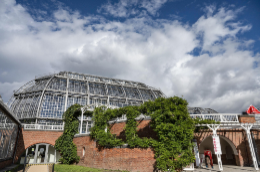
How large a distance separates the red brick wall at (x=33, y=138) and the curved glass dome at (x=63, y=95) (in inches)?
141

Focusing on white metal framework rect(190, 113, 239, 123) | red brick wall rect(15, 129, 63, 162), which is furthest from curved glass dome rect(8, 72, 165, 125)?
white metal framework rect(190, 113, 239, 123)

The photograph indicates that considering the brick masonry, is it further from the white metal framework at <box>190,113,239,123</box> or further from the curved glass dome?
the curved glass dome

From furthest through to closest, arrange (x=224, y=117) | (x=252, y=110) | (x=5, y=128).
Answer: (x=252, y=110) → (x=224, y=117) → (x=5, y=128)

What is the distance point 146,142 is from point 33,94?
79.3 feet

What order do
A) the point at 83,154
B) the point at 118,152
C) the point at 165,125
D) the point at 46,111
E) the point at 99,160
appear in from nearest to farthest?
the point at 165,125, the point at 118,152, the point at 99,160, the point at 83,154, the point at 46,111

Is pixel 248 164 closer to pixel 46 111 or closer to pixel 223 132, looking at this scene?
pixel 223 132

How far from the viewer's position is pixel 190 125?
41.5 feet

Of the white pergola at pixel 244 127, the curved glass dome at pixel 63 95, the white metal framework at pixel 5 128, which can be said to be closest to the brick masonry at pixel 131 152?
the white pergola at pixel 244 127

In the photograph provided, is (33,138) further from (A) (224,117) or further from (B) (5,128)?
(A) (224,117)

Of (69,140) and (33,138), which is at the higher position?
(33,138)

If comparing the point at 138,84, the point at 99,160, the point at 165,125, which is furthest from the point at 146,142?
the point at 138,84

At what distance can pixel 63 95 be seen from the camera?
97.6ft

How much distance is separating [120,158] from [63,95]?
19.5 m

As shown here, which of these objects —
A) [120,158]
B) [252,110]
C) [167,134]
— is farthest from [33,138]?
[252,110]
